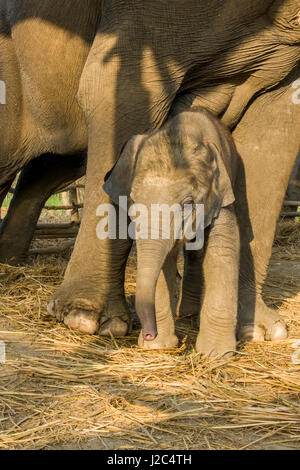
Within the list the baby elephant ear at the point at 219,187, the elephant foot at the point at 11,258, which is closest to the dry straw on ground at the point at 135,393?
the baby elephant ear at the point at 219,187

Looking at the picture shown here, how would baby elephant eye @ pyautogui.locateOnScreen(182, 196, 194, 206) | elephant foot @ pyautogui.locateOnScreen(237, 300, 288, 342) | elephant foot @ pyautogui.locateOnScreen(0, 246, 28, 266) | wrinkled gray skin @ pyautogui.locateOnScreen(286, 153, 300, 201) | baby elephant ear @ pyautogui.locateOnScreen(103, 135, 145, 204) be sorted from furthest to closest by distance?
wrinkled gray skin @ pyautogui.locateOnScreen(286, 153, 300, 201)
elephant foot @ pyautogui.locateOnScreen(0, 246, 28, 266)
elephant foot @ pyautogui.locateOnScreen(237, 300, 288, 342)
baby elephant ear @ pyautogui.locateOnScreen(103, 135, 145, 204)
baby elephant eye @ pyautogui.locateOnScreen(182, 196, 194, 206)

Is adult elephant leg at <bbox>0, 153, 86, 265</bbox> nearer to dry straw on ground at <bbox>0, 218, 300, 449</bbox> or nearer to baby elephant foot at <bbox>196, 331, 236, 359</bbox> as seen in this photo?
dry straw on ground at <bbox>0, 218, 300, 449</bbox>

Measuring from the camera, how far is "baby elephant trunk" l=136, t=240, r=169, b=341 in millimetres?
2504

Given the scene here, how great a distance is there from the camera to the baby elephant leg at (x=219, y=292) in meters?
2.89

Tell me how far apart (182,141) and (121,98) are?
606 millimetres

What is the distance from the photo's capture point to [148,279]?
8.32ft

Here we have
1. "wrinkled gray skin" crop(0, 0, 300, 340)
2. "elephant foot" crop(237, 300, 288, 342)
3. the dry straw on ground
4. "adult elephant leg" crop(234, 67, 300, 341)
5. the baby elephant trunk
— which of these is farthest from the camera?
"adult elephant leg" crop(234, 67, 300, 341)

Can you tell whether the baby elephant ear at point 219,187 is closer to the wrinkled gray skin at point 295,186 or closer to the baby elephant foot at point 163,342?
the baby elephant foot at point 163,342

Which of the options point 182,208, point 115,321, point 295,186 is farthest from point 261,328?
point 295,186

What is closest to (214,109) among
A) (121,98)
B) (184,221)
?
(121,98)

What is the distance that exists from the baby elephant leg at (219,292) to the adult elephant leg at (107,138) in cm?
46

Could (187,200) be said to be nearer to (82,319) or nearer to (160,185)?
(160,185)

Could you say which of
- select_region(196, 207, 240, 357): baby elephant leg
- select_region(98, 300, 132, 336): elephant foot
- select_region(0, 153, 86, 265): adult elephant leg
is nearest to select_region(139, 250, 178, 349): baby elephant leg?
select_region(196, 207, 240, 357): baby elephant leg

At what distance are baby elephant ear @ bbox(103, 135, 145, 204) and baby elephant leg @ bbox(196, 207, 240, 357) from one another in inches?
14.8
